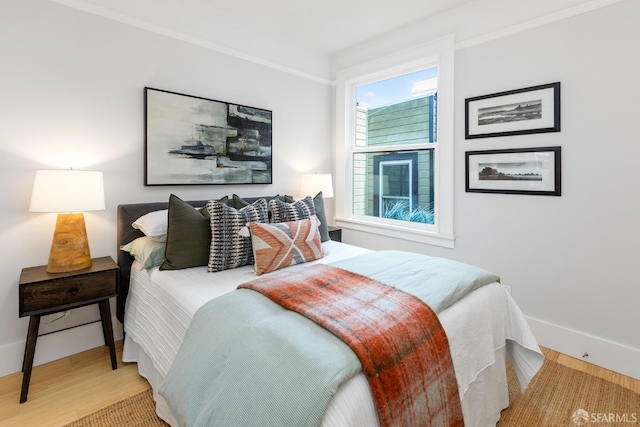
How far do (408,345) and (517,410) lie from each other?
1.12 m

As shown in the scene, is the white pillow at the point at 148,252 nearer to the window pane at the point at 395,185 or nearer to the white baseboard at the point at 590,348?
the window pane at the point at 395,185

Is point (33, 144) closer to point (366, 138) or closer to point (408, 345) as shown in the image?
point (408, 345)

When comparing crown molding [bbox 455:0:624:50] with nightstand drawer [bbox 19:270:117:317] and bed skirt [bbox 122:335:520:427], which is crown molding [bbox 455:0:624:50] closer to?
bed skirt [bbox 122:335:520:427]

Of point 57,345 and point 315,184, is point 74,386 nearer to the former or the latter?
point 57,345

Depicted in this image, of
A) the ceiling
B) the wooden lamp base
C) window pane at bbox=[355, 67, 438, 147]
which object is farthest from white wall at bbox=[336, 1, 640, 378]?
the wooden lamp base

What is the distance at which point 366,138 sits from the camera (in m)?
3.66

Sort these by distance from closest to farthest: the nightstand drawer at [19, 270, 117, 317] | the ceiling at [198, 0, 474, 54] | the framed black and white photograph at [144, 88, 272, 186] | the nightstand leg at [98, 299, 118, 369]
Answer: the nightstand drawer at [19, 270, 117, 317] < the nightstand leg at [98, 299, 118, 369] < the framed black and white photograph at [144, 88, 272, 186] < the ceiling at [198, 0, 474, 54]

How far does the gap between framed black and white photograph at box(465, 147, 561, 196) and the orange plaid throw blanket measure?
1.58m

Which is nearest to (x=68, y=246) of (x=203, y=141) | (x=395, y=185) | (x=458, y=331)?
(x=203, y=141)

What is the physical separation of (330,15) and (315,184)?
4.96 ft

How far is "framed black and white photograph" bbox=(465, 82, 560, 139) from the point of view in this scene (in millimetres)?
2263

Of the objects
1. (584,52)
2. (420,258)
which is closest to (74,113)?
(420,258)

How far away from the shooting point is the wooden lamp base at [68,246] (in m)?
1.96

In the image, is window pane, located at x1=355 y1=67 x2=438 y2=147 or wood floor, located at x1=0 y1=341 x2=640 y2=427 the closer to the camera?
wood floor, located at x1=0 y1=341 x2=640 y2=427
